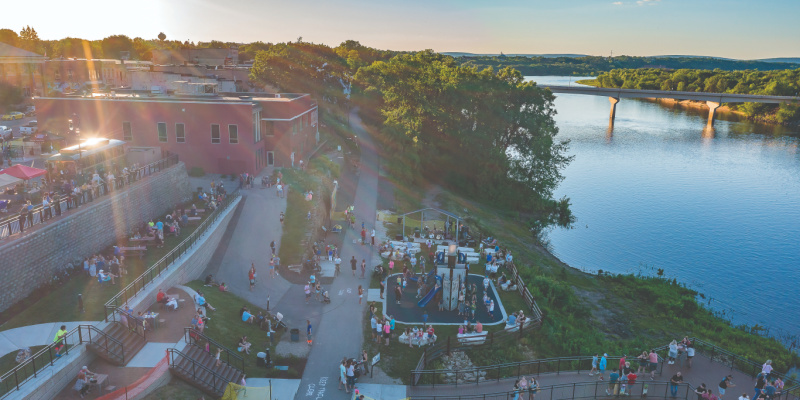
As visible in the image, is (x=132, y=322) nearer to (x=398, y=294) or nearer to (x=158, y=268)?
(x=158, y=268)

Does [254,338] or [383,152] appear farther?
[383,152]

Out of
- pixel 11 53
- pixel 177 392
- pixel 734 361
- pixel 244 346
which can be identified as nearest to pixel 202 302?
pixel 244 346

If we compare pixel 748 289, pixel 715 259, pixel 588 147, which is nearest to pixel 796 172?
pixel 588 147

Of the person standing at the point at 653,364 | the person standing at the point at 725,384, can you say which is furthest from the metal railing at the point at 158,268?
the person standing at the point at 725,384

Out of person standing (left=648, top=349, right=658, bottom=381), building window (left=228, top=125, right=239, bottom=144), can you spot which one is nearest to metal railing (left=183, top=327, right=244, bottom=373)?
person standing (left=648, top=349, right=658, bottom=381)

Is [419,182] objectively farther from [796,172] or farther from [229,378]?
[796,172]

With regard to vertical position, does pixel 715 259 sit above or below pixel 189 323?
below
